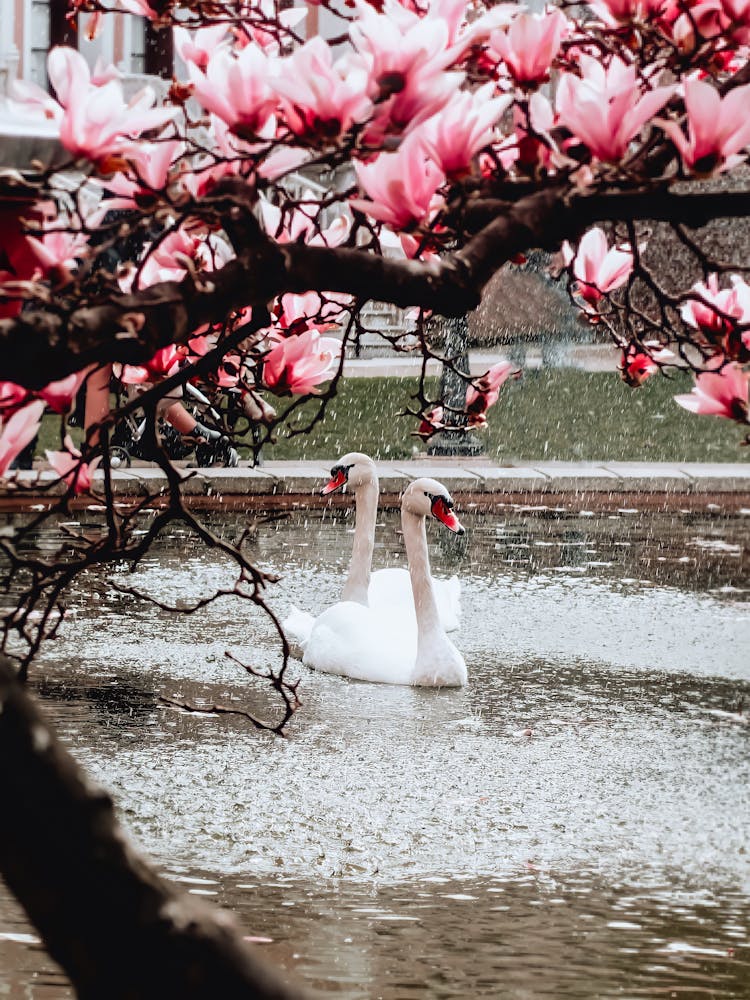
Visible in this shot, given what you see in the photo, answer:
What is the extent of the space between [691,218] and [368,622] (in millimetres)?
5831

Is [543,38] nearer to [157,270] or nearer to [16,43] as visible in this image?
[157,270]

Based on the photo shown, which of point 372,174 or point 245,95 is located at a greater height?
point 245,95

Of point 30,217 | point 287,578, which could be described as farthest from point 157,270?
point 287,578

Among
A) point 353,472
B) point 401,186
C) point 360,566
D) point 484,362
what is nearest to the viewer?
point 401,186

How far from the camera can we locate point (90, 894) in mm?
1321

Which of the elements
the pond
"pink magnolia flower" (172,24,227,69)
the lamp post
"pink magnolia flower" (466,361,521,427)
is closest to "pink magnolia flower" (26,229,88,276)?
"pink magnolia flower" (172,24,227,69)

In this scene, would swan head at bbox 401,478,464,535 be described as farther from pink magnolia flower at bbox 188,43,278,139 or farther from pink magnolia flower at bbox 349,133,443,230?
pink magnolia flower at bbox 188,43,278,139

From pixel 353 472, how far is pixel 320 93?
23.1ft

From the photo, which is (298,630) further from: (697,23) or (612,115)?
(612,115)

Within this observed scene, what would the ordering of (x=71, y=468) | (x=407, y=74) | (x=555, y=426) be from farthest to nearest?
(x=555, y=426) → (x=71, y=468) → (x=407, y=74)

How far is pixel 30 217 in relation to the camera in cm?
219

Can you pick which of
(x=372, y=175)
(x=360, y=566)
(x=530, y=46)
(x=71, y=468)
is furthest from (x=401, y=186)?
(x=360, y=566)

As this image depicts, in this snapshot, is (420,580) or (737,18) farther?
(420,580)

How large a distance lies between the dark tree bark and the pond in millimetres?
2316
